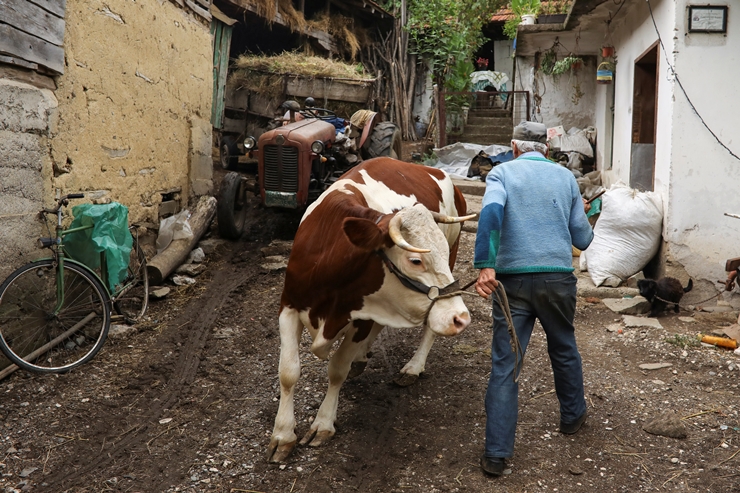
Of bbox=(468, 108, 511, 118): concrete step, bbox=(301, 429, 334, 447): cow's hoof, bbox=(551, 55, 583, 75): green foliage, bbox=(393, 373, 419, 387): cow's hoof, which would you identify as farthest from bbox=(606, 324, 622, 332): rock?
bbox=(468, 108, 511, 118): concrete step

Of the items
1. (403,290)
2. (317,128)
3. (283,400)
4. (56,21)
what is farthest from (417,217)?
(317,128)

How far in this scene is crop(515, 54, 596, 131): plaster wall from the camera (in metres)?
11.8

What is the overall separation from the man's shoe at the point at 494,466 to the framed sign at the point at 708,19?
16.2 feet

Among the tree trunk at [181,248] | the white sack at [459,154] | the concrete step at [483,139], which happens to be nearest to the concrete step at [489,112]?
the concrete step at [483,139]

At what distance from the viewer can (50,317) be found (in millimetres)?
4816

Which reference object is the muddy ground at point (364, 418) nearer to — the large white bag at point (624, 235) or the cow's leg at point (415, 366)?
the cow's leg at point (415, 366)

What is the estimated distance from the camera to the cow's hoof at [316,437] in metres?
3.69

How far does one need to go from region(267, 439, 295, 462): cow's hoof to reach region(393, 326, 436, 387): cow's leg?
1.17 metres

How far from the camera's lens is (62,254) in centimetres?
469

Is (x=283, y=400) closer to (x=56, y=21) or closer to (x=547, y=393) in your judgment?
(x=547, y=393)

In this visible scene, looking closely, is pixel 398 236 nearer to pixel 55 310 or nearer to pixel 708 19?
pixel 55 310

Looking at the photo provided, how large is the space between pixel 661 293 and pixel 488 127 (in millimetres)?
8812

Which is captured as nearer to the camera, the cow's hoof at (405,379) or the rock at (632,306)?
the cow's hoof at (405,379)

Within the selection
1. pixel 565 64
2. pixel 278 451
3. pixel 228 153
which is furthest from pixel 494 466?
pixel 565 64
